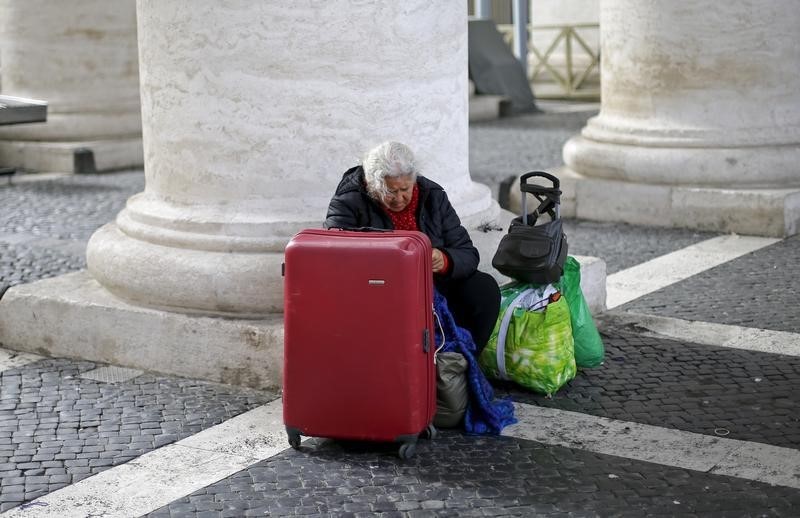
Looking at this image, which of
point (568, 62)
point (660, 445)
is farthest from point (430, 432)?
point (568, 62)

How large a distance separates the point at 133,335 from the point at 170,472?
1.26 meters

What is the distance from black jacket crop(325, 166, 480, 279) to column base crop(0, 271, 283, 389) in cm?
61

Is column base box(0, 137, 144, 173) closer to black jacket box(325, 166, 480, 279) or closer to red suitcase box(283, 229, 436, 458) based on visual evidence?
black jacket box(325, 166, 480, 279)

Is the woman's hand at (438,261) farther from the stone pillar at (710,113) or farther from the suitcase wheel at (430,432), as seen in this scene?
the stone pillar at (710,113)

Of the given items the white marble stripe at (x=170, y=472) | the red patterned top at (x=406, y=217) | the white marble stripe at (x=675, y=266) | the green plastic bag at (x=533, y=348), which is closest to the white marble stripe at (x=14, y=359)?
the white marble stripe at (x=170, y=472)

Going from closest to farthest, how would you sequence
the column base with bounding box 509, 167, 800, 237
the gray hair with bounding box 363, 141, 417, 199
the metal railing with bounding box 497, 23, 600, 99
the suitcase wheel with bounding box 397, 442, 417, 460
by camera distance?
the suitcase wheel with bounding box 397, 442, 417, 460
the gray hair with bounding box 363, 141, 417, 199
the column base with bounding box 509, 167, 800, 237
the metal railing with bounding box 497, 23, 600, 99

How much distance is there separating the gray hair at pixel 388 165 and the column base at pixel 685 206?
396 centimetres

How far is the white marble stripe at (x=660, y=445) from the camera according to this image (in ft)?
13.8

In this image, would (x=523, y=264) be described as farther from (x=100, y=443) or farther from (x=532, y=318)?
(x=100, y=443)

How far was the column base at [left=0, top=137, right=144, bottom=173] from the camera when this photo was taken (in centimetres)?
1135

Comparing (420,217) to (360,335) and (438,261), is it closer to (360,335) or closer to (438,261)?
(438,261)

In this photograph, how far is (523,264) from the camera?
504 centimetres

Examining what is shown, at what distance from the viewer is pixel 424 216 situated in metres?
4.81

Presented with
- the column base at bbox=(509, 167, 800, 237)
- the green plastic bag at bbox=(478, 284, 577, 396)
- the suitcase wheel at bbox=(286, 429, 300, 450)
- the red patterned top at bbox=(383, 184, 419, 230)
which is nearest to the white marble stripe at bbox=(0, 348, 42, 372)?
the suitcase wheel at bbox=(286, 429, 300, 450)
